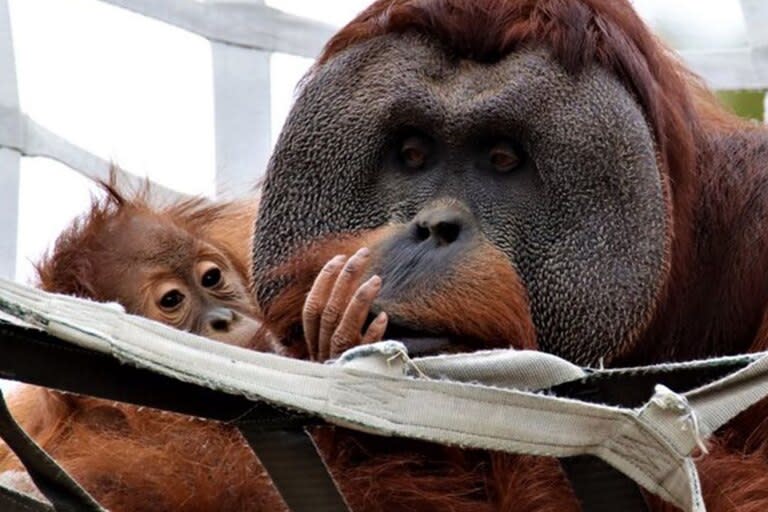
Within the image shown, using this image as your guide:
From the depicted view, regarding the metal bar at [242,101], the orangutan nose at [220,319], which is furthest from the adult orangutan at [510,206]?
the metal bar at [242,101]

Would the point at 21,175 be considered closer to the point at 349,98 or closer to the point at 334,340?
the point at 349,98

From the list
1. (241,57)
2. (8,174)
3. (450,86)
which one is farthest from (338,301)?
(241,57)

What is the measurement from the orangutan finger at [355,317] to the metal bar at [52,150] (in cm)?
153

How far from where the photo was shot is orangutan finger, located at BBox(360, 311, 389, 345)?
6.30 feet

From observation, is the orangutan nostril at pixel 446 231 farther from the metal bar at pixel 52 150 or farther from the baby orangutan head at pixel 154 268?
the metal bar at pixel 52 150

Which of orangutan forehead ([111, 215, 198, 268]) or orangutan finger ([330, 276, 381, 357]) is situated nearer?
orangutan finger ([330, 276, 381, 357])

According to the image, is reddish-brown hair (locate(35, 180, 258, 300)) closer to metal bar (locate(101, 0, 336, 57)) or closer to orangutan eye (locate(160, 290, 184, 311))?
orangutan eye (locate(160, 290, 184, 311))

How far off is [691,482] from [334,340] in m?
0.56

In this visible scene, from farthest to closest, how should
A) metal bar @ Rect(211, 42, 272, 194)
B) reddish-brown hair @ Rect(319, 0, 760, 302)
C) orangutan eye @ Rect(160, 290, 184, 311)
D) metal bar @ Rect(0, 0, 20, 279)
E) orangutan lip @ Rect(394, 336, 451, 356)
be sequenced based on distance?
1. metal bar @ Rect(211, 42, 272, 194)
2. metal bar @ Rect(0, 0, 20, 279)
3. orangutan eye @ Rect(160, 290, 184, 311)
4. reddish-brown hair @ Rect(319, 0, 760, 302)
5. orangutan lip @ Rect(394, 336, 451, 356)

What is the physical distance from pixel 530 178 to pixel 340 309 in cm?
39

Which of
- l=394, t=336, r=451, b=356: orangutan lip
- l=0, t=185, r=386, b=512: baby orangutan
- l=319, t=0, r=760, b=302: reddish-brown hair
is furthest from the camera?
l=319, t=0, r=760, b=302: reddish-brown hair

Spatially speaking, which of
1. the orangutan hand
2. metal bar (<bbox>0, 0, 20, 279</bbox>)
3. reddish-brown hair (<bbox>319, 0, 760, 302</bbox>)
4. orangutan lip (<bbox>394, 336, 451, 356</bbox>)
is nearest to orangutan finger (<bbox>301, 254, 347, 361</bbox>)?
the orangutan hand

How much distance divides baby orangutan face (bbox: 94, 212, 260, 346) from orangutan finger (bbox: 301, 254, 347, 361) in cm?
95

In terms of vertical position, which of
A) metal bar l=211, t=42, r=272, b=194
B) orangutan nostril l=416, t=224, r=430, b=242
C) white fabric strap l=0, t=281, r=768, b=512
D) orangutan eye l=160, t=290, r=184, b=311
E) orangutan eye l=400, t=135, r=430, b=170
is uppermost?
white fabric strap l=0, t=281, r=768, b=512
